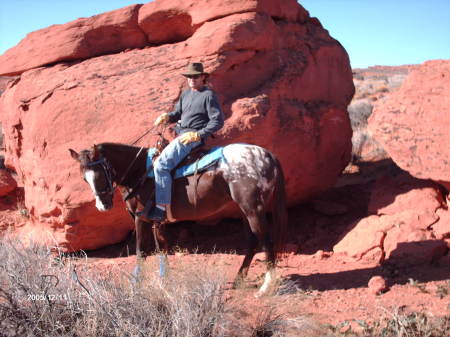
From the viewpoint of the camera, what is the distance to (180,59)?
685 centimetres

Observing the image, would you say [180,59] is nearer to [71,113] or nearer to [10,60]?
[71,113]

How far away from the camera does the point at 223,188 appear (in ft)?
16.5

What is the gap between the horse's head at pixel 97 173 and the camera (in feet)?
14.9

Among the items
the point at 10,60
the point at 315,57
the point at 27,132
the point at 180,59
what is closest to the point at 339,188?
the point at 315,57

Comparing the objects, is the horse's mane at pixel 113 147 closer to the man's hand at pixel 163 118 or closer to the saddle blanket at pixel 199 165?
the saddle blanket at pixel 199 165

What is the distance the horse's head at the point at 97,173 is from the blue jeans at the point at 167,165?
56 centimetres

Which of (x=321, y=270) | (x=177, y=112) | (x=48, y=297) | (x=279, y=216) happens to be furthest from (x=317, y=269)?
(x=48, y=297)

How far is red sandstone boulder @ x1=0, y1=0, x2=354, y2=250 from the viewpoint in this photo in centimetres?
622

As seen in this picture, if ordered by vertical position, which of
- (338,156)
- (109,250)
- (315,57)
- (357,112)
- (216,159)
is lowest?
(357,112)

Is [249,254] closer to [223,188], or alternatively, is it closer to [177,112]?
[223,188]

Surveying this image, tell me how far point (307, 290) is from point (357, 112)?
11963 millimetres

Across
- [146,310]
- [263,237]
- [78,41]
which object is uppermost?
[78,41]

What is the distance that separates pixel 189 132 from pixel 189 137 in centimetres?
8

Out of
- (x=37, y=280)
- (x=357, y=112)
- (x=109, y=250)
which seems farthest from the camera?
(x=357, y=112)
